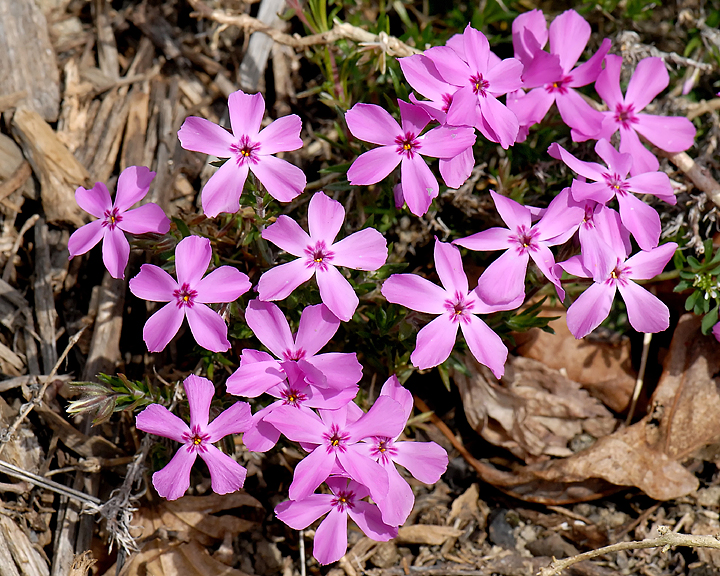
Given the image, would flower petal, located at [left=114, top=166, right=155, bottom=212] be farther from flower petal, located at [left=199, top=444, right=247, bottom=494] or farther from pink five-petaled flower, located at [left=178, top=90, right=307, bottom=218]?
flower petal, located at [left=199, top=444, right=247, bottom=494]

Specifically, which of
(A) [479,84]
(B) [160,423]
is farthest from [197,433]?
(A) [479,84]

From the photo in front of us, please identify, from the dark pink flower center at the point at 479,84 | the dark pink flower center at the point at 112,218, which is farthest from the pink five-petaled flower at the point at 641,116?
the dark pink flower center at the point at 112,218

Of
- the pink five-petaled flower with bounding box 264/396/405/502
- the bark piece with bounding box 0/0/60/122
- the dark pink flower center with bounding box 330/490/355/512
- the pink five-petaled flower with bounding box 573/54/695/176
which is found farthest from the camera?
the bark piece with bounding box 0/0/60/122

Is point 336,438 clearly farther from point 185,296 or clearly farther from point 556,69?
point 556,69

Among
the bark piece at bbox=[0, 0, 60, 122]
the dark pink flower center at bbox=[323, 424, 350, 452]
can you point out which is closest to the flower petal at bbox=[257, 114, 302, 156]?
the dark pink flower center at bbox=[323, 424, 350, 452]

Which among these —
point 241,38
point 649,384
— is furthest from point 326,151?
point 649,384

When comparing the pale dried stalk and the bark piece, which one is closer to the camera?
the pale dried stalk

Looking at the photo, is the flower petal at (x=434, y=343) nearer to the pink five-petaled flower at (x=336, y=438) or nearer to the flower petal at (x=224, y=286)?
the pink five-petaled flower at (x=336, y=438)
